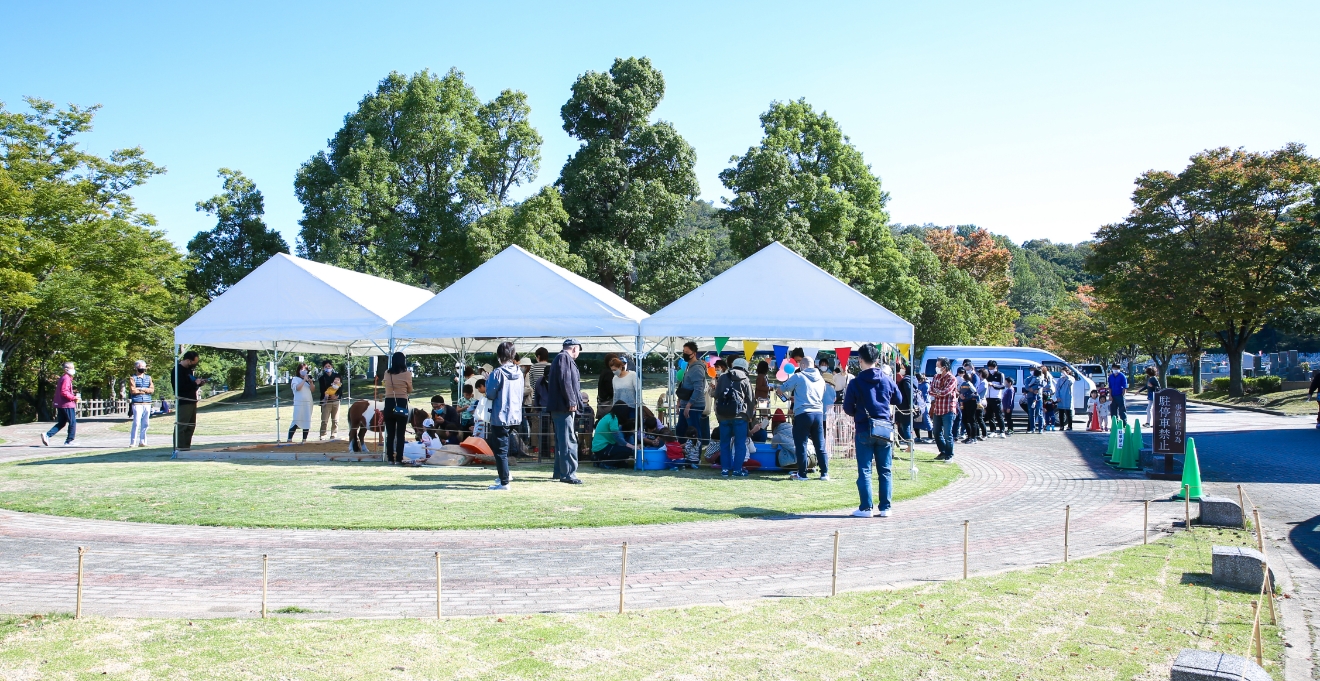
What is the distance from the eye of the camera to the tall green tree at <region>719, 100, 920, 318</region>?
3828 centimetres

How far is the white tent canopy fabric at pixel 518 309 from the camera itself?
1394cm

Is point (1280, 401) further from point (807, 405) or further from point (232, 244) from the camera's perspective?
point (232, 244)

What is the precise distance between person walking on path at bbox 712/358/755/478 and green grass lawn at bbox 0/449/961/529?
335 mm

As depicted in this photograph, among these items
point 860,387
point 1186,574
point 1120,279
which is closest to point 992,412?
point 860,387

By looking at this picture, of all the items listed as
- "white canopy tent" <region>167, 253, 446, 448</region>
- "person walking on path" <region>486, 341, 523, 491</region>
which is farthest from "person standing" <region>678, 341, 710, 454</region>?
"white canopy tent" <region>167, 253, 446, 448</region>

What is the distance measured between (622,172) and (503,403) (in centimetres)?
3029

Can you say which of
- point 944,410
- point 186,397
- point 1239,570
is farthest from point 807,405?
point 186,397

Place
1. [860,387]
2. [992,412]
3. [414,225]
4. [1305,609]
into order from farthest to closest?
[414,225] → [992,412] → [860,387] → [1305,609]

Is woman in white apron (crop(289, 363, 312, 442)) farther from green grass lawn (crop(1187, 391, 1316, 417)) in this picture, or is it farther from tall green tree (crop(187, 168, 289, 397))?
green grass lawn (crop(1187, 391, 1316, 417))

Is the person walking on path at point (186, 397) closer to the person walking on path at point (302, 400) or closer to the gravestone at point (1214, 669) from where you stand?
the person walking on path at point (302, 400)

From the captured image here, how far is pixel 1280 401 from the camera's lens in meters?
34.4

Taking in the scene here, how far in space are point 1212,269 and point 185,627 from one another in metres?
41.0

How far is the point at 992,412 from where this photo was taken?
21406 mm

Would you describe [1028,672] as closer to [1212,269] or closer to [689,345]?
[689,345]
